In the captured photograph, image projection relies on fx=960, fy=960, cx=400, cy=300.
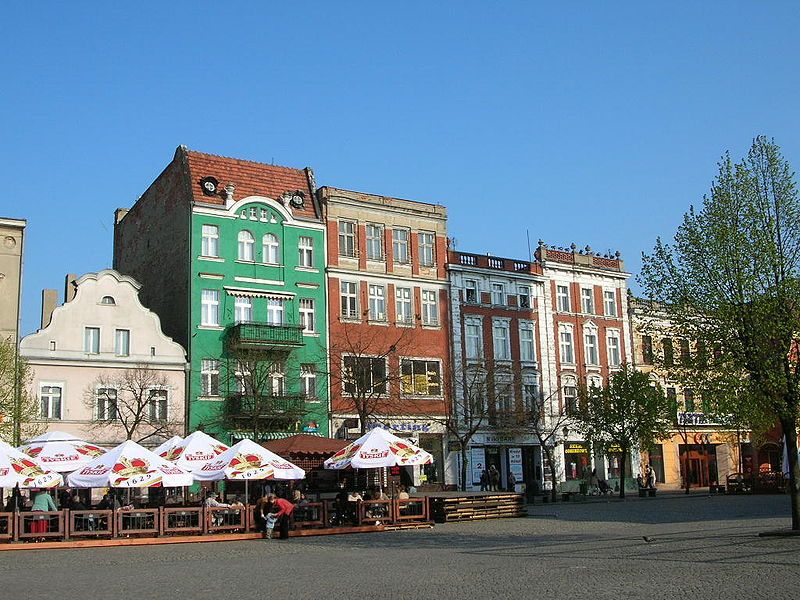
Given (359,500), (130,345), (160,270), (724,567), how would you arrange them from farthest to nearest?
(160,270)
(130,345)
(359,500)
(724,567)

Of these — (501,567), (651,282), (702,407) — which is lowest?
(501,567)

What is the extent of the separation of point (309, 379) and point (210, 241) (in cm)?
830

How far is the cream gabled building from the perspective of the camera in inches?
1614

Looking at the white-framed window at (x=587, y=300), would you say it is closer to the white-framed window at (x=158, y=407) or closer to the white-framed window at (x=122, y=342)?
the white-framed window at (x=158, y=407)

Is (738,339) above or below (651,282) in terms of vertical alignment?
below

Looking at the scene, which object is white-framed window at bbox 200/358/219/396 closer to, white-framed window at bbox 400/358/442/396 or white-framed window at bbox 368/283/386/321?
white-framed window at bbox 368/283/386/321

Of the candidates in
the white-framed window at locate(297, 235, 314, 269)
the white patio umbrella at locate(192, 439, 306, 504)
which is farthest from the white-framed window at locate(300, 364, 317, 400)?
the white patio umbrella at locate(192, 439, 306, 504)

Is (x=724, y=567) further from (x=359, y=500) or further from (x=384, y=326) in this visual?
(x=384, y=326)

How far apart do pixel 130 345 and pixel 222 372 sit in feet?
14.4

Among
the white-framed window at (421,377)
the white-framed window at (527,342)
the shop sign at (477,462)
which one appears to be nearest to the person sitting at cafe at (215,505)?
the white-framed window at (421,377)

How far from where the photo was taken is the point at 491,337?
53938 millimetres

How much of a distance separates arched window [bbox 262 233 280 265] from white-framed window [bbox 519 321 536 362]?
51.0ft

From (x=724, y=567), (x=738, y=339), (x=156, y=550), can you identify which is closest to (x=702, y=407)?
(x=738, y=339)

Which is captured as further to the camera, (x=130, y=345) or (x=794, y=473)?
(x=130, y=345)
